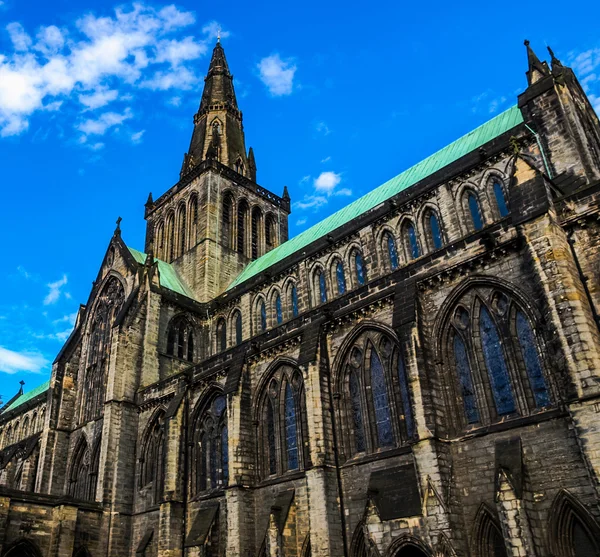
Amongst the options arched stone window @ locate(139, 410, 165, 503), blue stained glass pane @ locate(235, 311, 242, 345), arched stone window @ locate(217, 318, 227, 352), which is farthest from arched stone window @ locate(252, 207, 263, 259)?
arched stone window @ locate(139, 410, 165, 503)

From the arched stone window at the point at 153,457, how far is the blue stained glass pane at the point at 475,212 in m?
17.3

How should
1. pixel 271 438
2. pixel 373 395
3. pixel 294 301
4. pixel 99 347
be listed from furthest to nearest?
pixel 99 347 < pixel 294 301 < pixel 271 438 < pixel 373 395

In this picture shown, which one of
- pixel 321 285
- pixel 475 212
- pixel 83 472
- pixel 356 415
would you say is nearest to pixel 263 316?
pixel 321 285

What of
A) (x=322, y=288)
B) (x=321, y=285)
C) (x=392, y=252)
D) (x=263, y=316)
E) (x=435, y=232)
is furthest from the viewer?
(x=263, y=316)

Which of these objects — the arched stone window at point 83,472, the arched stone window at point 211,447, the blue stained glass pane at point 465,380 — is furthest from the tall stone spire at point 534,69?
the arched stone window at point 83,472

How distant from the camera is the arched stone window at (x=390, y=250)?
26906mm

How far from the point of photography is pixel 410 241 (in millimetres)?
26906

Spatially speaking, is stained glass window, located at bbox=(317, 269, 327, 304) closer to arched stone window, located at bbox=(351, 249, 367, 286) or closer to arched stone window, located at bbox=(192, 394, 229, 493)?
arched stone window, located at bbox=(351, 249, 367, 286)

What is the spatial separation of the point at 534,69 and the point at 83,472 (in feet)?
96.8

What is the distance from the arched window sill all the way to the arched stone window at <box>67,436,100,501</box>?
15.7 m

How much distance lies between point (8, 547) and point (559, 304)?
74.8 ft

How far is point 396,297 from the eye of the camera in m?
20.6

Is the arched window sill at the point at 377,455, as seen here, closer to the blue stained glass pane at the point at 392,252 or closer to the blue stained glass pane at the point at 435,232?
the blue stained glass pane at the point at 392,252

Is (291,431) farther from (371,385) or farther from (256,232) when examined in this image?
→ (256,232)
